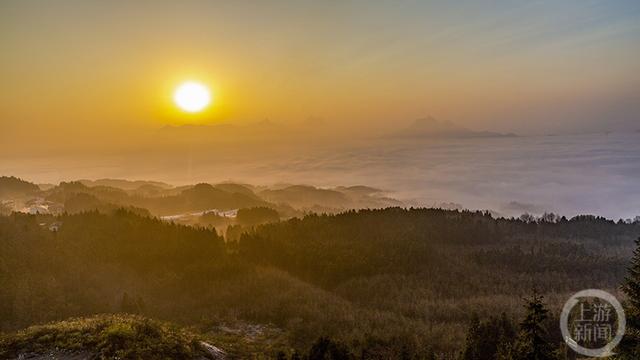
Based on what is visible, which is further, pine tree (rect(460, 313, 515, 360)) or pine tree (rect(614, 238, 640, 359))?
pine tree (rect(460, 313, 515, 360))

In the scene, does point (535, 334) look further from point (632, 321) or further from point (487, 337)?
point (487, 337)

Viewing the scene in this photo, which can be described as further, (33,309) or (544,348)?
(33,309)

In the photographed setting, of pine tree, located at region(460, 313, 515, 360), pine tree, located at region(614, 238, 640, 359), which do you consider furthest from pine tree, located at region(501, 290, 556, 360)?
pine tree, located at region(460, 313, 515, 360)

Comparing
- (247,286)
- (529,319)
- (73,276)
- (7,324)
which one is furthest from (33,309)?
(529,319)

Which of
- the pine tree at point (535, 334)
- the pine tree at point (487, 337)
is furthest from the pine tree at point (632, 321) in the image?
the pine tree at point (487, 337)

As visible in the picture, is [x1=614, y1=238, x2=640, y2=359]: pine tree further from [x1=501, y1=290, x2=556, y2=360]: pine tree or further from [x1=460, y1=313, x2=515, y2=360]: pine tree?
[x1=460, y1=313, x2=515, y2=360]: pine tree

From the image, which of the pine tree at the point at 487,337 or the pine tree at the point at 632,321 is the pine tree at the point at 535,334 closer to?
the pine tree at the point at 632,321

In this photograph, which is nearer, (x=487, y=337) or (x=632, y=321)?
(x=632, y=321)

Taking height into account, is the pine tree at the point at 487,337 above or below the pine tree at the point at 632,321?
below

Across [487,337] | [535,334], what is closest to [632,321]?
[535,334]

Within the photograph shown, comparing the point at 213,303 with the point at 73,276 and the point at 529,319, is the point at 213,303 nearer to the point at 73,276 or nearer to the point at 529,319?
the point at 73,276

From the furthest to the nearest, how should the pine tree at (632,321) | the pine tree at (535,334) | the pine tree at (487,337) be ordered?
the pine tree at (487,337)
the pine tree at (632,321)
the pine tree at (535,334)
